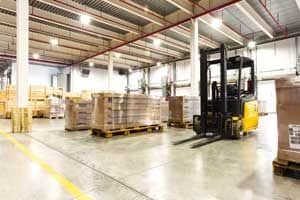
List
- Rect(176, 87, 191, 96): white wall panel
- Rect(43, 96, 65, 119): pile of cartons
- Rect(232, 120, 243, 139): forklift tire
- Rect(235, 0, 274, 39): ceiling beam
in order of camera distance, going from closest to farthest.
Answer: Rect(232, 120, 243, 139): forklift tire → Rect(235, 0, 274, 39): ceiling beam → Rect(43, 96, 65, 119): pile of cartons → Rect(176, 87, 191, 96): white wall panel

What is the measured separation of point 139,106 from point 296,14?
35.4 feet

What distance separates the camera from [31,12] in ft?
33.9

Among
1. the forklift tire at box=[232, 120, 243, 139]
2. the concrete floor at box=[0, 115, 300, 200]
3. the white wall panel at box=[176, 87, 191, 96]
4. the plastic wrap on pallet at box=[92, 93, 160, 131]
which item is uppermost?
the white wall panel at box=[176, 87, 191, 96]

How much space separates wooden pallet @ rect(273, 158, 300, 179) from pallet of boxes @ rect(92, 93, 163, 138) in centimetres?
457

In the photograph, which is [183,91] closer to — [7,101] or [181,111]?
[181,111]

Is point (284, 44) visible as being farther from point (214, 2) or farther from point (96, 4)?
point (96, 4)

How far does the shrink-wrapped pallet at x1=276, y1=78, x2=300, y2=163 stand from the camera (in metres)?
2.90

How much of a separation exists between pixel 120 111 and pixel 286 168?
191 inches

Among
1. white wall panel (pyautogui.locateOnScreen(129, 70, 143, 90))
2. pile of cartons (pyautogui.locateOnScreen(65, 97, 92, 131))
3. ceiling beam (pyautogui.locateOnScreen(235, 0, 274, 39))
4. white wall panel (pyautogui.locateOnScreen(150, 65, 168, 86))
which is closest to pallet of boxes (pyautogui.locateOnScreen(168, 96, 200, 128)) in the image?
pile of cartons (pyautogui.locateOnScreen(65, 97, 92, 131))

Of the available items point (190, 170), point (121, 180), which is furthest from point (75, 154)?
point (190, 170)

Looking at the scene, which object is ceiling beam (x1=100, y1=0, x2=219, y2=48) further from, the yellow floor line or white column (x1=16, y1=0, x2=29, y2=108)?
the yellow floor line

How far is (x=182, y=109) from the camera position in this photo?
9.14m

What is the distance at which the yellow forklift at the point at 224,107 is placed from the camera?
5.87 meters

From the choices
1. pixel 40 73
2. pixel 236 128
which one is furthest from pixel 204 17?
pixel 40 73
